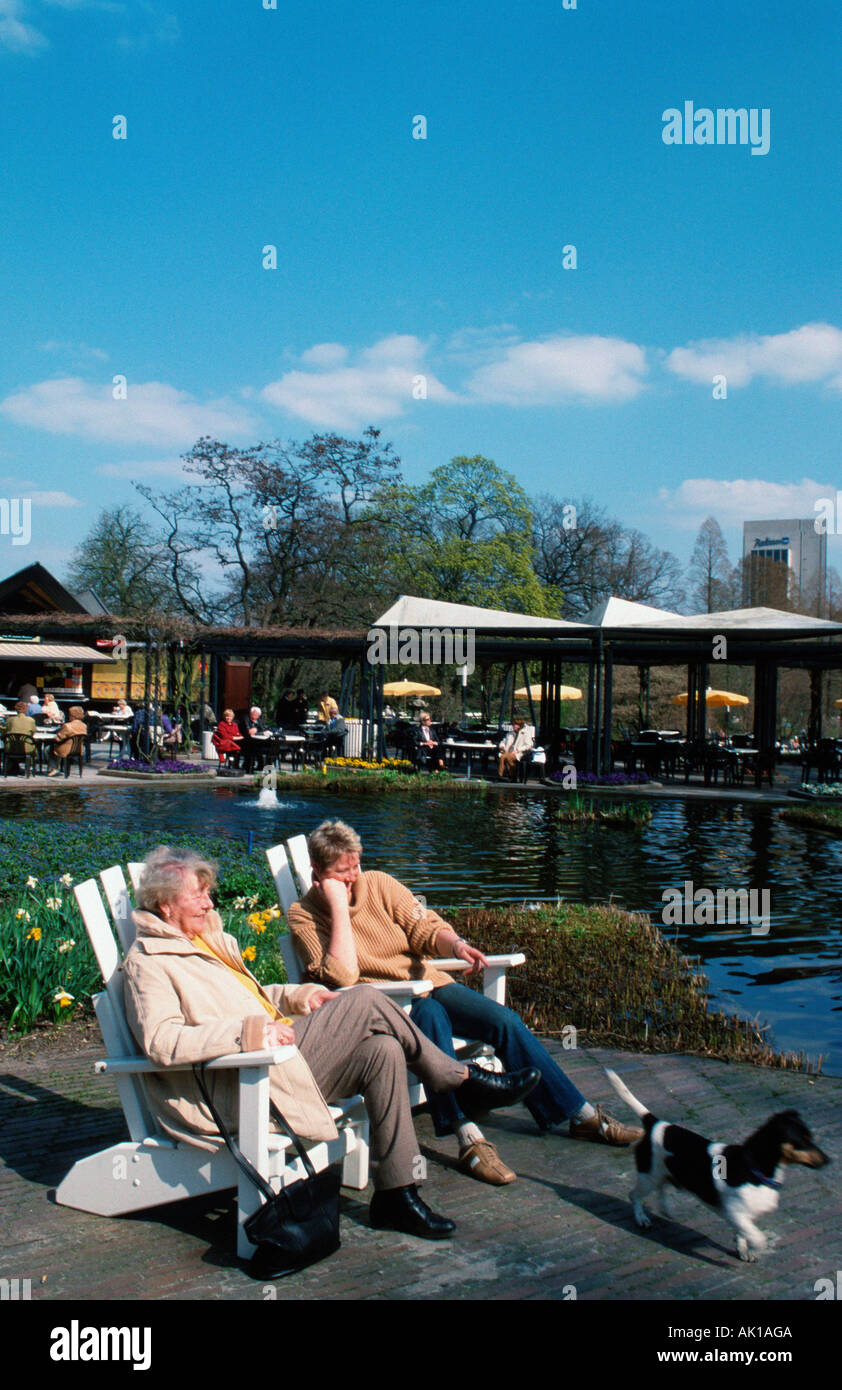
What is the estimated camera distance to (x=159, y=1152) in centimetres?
316

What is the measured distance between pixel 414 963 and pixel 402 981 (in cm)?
14

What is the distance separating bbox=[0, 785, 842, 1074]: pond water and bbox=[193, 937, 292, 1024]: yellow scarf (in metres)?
2.72

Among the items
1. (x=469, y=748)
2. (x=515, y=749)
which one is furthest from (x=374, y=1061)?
(x=469, y=748)

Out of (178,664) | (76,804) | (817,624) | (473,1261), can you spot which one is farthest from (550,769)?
(473,1261)

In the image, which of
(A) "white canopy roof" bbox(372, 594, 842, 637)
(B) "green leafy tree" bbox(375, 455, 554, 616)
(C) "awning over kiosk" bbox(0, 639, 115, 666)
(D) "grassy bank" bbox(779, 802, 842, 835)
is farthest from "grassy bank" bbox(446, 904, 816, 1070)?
(B) "green leafy tree" bbox(375, 455, 554, 616)

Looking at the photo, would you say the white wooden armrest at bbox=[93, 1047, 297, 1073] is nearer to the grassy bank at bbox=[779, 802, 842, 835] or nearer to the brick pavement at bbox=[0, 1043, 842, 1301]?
the brick pavement at bbox=[0, 1043, 842, 1301]

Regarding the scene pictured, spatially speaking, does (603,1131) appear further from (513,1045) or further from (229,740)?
(229,740)

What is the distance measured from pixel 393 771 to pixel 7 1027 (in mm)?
16467

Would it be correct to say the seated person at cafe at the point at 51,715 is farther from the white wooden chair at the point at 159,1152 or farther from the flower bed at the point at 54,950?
the white wooden chair at the point at 159,1152

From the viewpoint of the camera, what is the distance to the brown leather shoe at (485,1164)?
3.57m

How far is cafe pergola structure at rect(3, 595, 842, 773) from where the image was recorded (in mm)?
22500

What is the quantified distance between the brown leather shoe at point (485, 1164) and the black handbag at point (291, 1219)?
639mm
